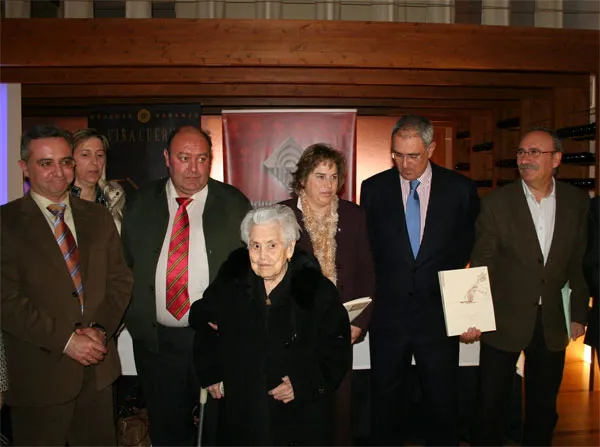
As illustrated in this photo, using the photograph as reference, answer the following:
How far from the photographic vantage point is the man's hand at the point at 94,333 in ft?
7.76

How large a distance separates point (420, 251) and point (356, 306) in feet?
1.60

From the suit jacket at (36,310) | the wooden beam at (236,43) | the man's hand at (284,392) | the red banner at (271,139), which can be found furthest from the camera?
the red banner at (271,139)

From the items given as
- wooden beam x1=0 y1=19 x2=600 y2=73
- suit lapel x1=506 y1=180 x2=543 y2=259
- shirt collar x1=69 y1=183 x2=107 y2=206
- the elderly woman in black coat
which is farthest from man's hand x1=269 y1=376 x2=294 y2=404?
wooden beam x1=0 y1=19 x2=600 y2=73

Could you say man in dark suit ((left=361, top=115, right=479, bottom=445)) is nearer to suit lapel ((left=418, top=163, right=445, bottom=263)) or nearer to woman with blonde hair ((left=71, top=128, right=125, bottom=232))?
suit lapel ((left=418, top=163, right=445, bottom=263))

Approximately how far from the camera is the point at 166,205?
286 centimetres

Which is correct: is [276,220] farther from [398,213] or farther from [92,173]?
[92,173]

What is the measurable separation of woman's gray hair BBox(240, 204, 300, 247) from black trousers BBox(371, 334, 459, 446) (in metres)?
1.04

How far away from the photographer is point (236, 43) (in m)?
4.84

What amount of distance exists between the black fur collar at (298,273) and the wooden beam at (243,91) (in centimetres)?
457

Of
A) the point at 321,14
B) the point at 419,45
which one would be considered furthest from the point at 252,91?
the point at 419,45

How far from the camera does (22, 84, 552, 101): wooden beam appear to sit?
21.1ft

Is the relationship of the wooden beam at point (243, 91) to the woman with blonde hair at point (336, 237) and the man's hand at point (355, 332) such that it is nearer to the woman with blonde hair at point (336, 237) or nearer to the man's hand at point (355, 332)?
the woman with blonde hair at point (336, 237)

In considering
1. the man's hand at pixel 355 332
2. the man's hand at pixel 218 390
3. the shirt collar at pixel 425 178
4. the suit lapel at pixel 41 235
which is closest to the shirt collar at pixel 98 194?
the suit lapel at pixel 41 235

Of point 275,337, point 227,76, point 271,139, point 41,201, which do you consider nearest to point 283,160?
point 271,139
